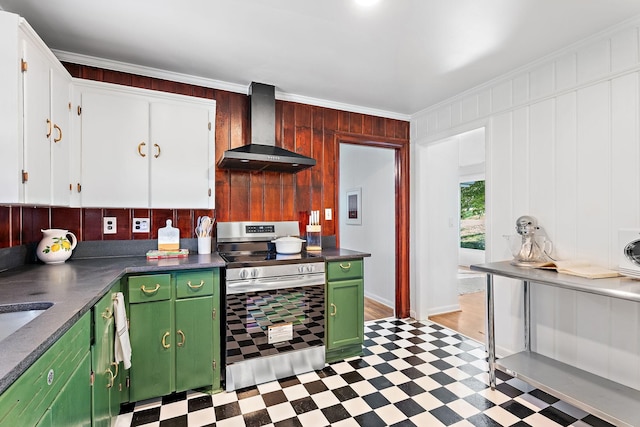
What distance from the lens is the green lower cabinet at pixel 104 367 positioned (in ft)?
4.56

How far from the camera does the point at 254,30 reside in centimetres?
203

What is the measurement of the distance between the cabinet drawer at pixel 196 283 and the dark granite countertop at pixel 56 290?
0.06 m

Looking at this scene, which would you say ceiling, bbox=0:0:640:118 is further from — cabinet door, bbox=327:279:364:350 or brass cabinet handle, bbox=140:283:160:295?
cabinet door, bbox=327:279:364:350

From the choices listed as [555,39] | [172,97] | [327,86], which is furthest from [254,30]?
[555,39]

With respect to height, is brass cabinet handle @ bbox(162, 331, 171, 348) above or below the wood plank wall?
below

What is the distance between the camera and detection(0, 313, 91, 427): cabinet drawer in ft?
2.44

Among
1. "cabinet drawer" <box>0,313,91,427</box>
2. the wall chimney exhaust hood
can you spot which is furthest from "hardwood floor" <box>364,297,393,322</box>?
"cabinet drawer" <box>0,313,91,427</box>

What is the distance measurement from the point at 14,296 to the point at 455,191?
4028mm

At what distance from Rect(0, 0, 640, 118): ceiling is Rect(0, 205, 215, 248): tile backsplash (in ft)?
3.68

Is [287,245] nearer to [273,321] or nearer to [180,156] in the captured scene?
[273,321]

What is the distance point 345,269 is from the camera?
266 centimetres

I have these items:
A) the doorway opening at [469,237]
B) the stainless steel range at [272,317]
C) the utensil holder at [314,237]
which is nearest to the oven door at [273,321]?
the stainless steel range at [272,317]

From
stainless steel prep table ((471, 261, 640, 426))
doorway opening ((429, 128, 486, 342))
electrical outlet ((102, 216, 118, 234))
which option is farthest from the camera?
doorway opening ((429, 128, 486, 342))

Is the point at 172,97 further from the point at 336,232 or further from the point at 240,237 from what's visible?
the point at 336,232
